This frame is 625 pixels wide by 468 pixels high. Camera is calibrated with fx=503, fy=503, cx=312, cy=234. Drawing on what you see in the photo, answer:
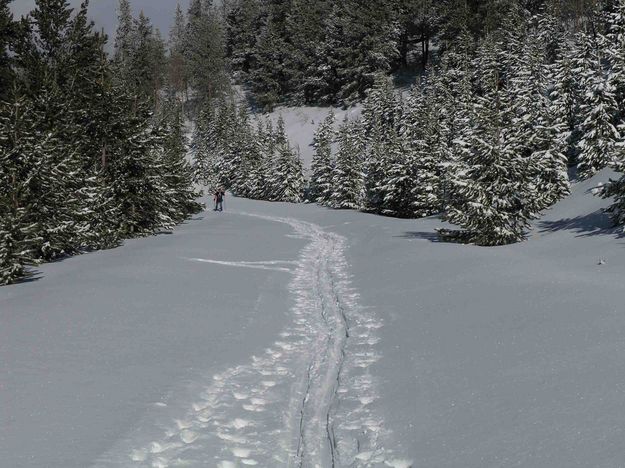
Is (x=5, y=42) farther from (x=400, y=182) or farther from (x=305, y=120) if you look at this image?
(x=305, y=120)

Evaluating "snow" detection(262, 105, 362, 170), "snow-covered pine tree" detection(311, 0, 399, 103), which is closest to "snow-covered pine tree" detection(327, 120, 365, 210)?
"snow" detection(262, 105, 362, 170)

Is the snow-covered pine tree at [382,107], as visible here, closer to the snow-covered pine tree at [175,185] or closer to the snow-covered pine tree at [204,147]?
the snow-covered pine tree at [204,147]

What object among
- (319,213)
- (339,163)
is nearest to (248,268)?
(319,213)

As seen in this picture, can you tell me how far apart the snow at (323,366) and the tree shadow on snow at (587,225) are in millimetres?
2799

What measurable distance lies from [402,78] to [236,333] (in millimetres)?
89490

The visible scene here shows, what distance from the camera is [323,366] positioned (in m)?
9.16

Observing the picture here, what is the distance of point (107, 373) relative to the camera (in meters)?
7.85

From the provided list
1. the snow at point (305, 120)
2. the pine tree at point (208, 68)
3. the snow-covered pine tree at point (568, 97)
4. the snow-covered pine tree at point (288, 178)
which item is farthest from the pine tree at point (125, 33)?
the snow-covered pine tree at point (568, 97)

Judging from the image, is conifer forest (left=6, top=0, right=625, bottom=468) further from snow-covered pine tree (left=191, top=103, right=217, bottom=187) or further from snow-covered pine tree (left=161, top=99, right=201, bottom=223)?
snow-covered pine tree (left=191, top=103, right=217, bottom=187)

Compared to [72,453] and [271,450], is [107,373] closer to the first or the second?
[72,453]

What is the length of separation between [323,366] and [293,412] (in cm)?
186

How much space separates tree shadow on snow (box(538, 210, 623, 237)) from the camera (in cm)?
1852

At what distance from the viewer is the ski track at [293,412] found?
607 centimetres

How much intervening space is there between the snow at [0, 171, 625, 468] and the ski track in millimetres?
30
